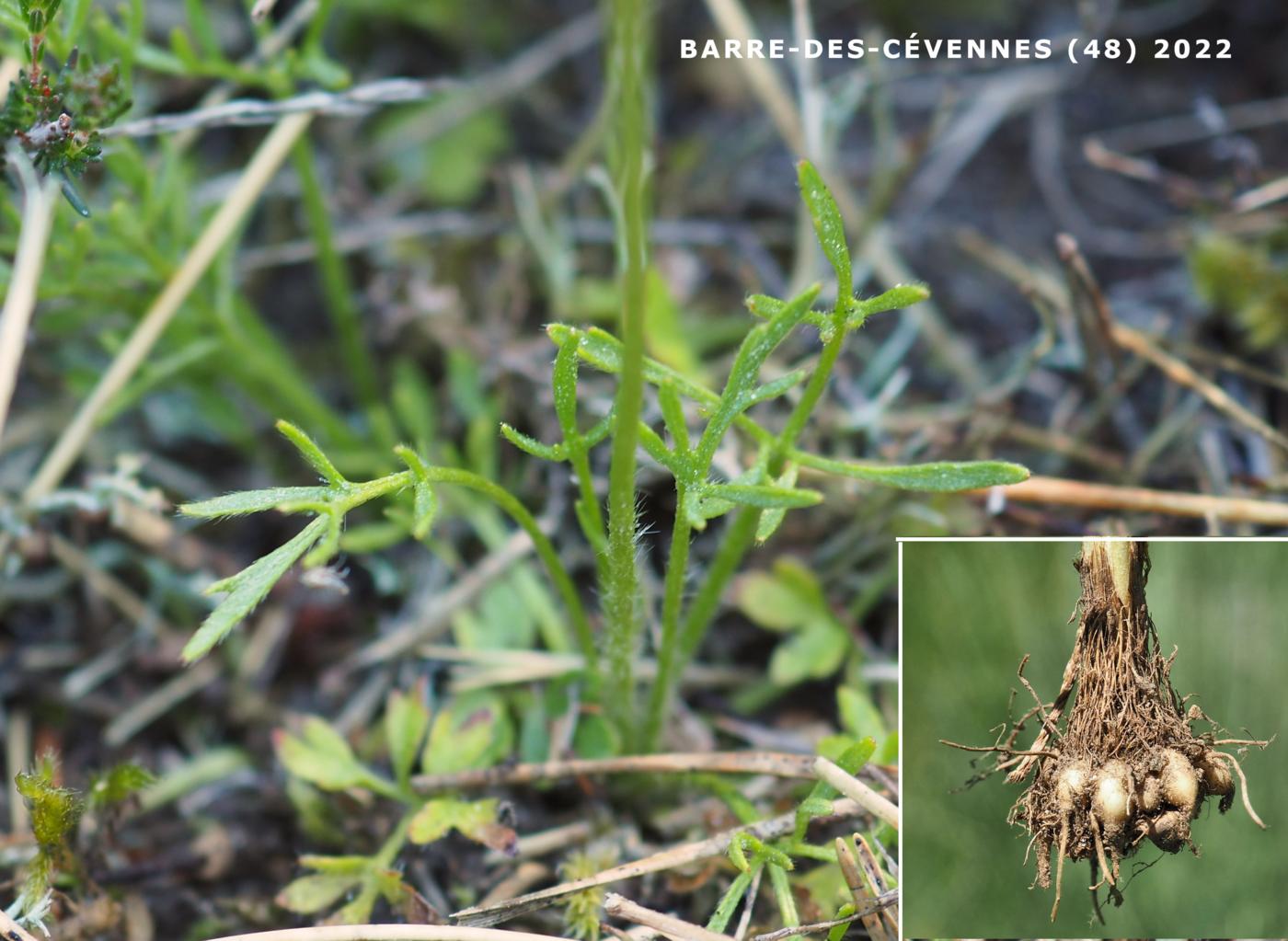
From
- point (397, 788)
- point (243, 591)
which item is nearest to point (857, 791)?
point (397, 788)

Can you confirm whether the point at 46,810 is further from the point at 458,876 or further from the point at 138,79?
the point at 138,79

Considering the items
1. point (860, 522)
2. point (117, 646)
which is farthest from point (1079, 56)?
point (117, 646)

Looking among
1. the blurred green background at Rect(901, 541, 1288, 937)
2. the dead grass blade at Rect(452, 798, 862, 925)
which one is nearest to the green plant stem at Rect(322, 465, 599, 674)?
the dead grass blade at Rect(452, 798, 862, 925)

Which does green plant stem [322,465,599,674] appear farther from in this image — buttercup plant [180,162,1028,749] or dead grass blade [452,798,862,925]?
dead grass blade [452,798,862,925]

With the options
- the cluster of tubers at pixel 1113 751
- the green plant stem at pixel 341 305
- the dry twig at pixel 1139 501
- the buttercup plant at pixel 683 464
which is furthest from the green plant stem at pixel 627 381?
the green plant stem at pixel 341 305

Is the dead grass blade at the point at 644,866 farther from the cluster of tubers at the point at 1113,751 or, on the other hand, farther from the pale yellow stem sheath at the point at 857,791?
the cluster of tubers at the point at 1113,751

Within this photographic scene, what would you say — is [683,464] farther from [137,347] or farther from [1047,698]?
[137,347]
